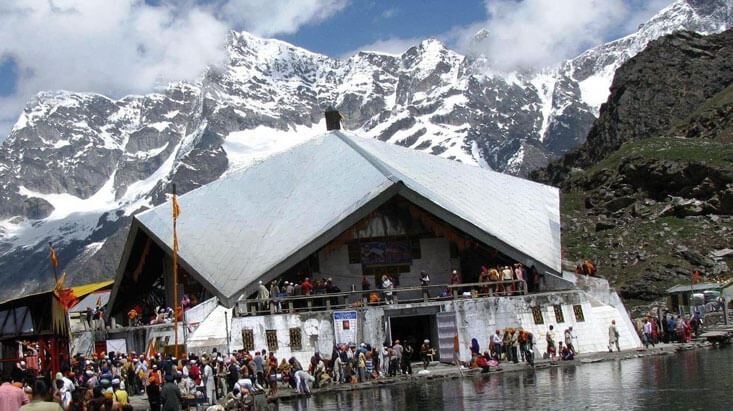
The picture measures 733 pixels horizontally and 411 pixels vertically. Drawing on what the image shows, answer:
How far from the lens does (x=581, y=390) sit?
2575 centimetres

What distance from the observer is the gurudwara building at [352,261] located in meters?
38.0

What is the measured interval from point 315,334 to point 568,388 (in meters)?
12.9

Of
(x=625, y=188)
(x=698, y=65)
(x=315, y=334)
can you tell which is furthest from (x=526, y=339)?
(x=698, y=65)

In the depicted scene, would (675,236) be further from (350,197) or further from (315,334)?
(315,334)

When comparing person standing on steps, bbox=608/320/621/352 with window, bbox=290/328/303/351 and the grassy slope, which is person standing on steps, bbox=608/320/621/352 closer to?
window, bbox=290/328/303/351

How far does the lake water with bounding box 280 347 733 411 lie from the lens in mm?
22656

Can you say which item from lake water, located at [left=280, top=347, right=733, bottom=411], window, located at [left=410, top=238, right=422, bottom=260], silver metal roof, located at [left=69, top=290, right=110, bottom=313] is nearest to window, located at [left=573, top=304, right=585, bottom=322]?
lake water, located at [left=280, top=347, right=733, bottom=411]

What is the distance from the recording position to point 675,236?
80.4 m

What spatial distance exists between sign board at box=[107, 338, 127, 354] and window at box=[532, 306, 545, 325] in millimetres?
15922

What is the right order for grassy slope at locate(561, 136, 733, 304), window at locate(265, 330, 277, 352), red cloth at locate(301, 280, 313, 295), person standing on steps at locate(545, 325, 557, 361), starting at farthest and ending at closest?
grassy slope at locate(561, 136, 733, 304), red cloth at locate(301, 280, 313, 295), window at locate(265, 330, 277, 352), person standing on steps at locate(545, 325, 557, 361)

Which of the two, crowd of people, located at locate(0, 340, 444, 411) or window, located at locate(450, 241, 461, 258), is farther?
window, located at locate(450, 241, 461, 258)

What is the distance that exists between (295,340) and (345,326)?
1804 millimetres

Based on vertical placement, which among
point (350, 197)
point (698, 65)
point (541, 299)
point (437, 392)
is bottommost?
point (437, 392)

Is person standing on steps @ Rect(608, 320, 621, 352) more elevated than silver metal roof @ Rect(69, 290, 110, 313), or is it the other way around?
silver metal roof @ Rect(69, 290, 110, 313)
